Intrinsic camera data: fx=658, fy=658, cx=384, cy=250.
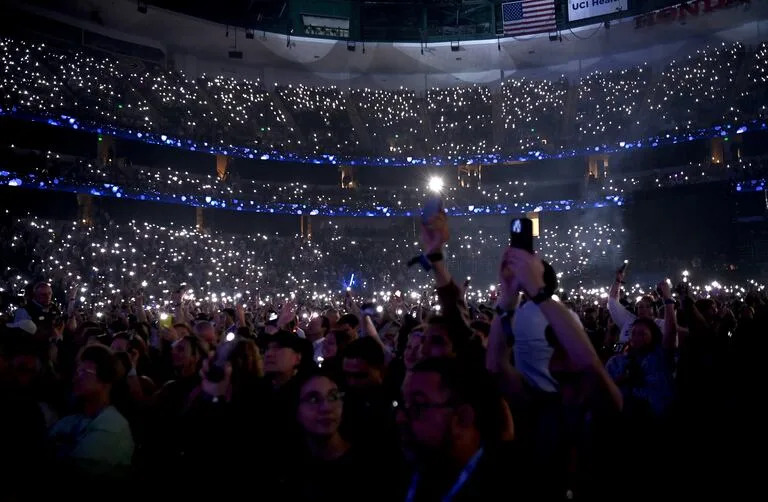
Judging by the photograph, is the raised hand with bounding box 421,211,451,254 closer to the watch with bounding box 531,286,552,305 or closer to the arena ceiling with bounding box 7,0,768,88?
the watch with bounding box 531,286,552,305

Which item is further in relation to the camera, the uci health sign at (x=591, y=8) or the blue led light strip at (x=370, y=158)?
the uci health sign at (x=591, y=8)

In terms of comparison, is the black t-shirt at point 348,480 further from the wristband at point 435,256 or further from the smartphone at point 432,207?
the smartphone at point 432,207

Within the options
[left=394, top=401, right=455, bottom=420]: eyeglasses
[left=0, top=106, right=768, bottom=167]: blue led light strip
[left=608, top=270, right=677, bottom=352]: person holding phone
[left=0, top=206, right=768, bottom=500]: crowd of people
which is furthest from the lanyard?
[left=0, top=106, right=768, bottom=167]: blue led light strip

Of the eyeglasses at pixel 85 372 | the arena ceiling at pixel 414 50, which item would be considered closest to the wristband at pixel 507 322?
the eyeglasses at pixel 85 372

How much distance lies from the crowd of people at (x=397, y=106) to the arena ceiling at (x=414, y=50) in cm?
183

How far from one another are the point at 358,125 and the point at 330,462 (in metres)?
36.7

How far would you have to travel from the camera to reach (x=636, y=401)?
6348 mm

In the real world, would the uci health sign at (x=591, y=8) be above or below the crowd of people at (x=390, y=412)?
above

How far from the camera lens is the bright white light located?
37.1 meters

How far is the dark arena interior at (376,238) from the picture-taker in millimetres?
3885

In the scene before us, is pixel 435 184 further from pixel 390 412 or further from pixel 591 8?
pixel 390 412

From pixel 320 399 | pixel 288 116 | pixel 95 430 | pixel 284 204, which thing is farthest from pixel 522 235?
pixel 288 116

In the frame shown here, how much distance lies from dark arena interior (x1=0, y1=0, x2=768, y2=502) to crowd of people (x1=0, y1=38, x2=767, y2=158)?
15 cm

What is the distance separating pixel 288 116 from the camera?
125 ft
